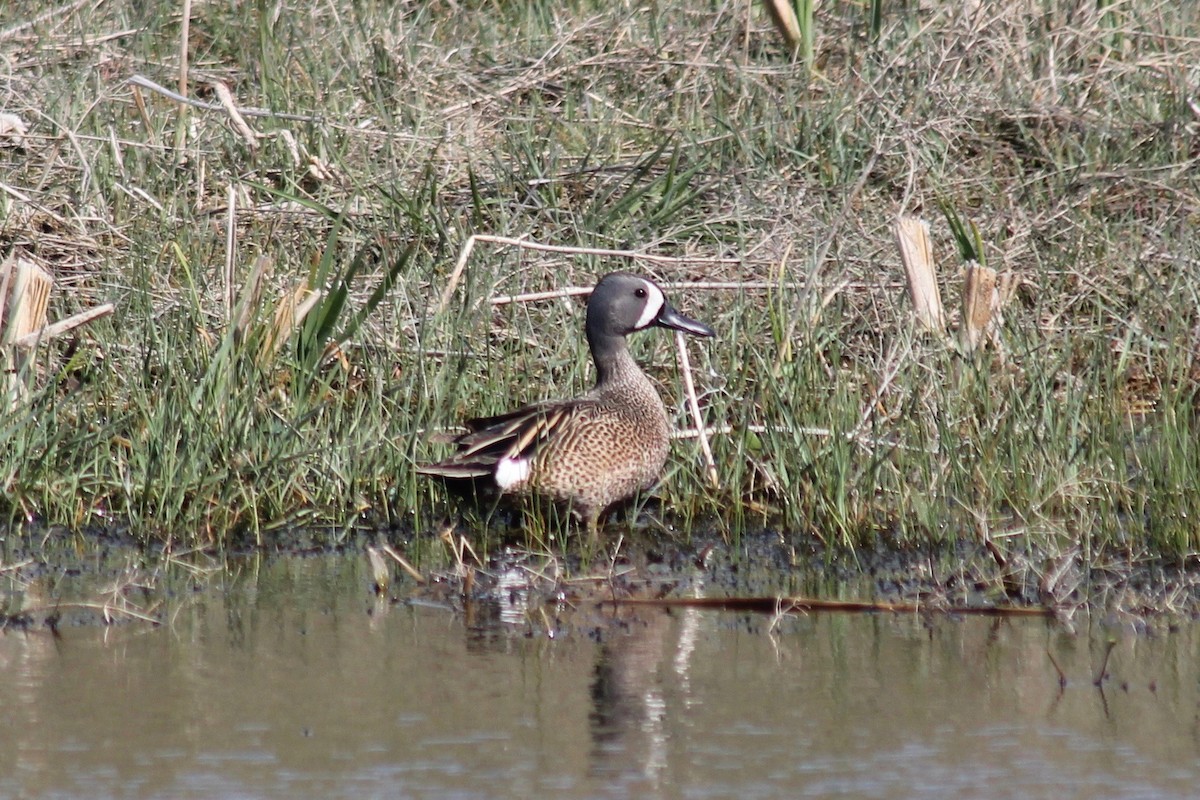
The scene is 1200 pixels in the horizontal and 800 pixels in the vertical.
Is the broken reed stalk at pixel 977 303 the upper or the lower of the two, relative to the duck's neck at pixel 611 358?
upper

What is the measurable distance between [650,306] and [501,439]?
805mm

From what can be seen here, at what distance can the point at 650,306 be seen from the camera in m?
5.78

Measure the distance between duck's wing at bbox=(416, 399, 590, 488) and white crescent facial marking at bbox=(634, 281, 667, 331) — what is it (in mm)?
409

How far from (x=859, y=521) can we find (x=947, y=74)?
10.5 feet

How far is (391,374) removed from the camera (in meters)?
5.80

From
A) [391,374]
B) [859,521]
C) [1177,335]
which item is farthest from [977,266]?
[391,374]

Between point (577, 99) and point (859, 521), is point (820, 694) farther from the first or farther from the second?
point (577, 99)

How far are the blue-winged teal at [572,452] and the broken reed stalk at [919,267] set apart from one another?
96 cm

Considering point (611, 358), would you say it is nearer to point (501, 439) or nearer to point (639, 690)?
point (501, 439)

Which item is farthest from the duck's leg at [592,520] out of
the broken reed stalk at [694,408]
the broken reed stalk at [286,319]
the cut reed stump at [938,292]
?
the cut reed stump at [938,292]

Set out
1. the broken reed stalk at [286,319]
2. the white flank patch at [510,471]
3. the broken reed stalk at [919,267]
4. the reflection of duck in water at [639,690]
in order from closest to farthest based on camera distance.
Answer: the reflection of duck in water at [639,690]
the white flank patch at [510,471]
the broken reed stalk at [286,319]
the broken reed stalk at [919,267]

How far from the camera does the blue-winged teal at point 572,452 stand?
5.19 metres

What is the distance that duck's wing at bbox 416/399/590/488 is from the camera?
16.8ft

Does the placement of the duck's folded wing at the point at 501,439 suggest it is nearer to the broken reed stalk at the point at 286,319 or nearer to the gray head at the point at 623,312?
the gray head at the point at 623,312
